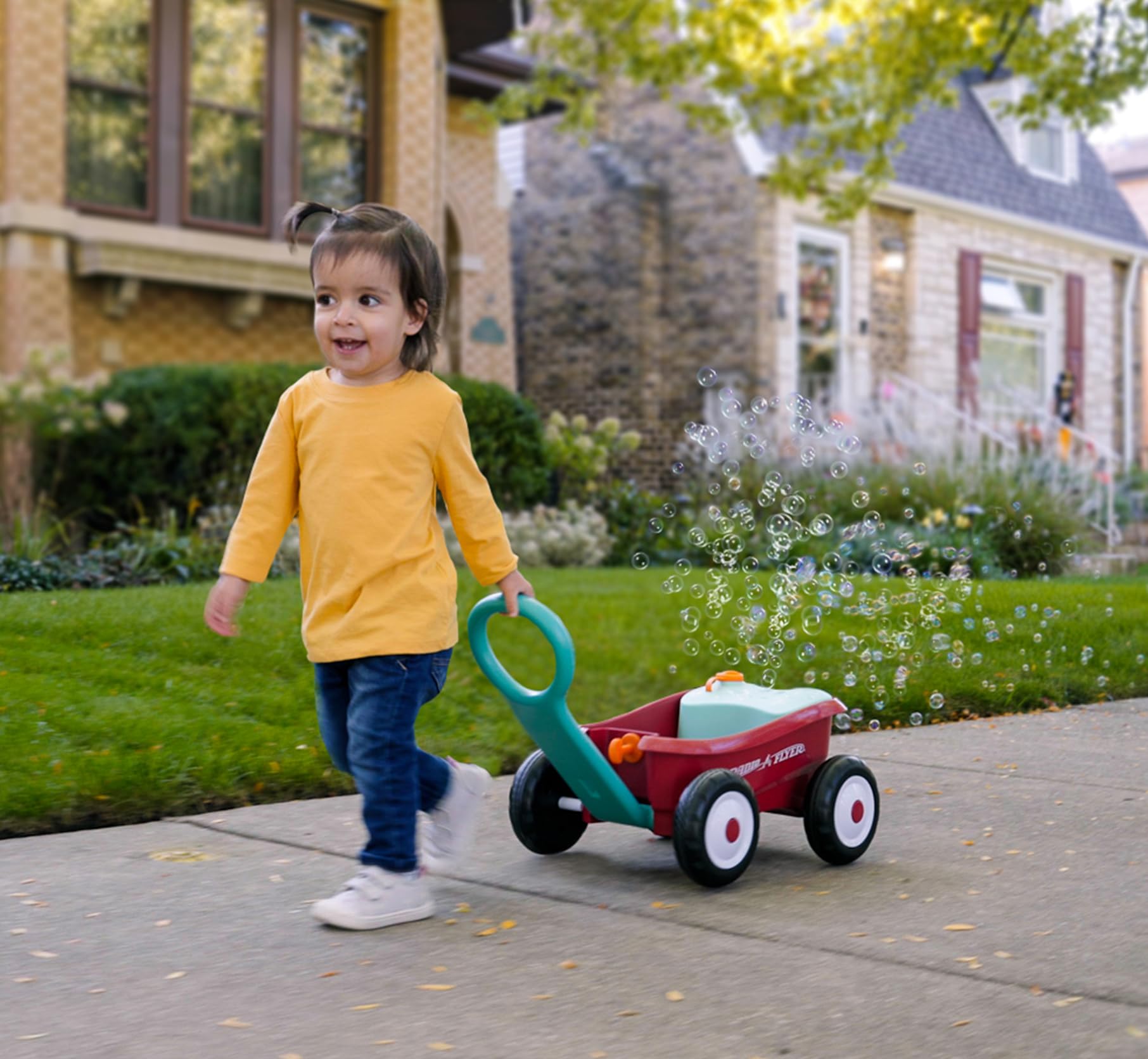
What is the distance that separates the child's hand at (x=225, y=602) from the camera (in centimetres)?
319

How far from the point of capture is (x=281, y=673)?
5805 mm

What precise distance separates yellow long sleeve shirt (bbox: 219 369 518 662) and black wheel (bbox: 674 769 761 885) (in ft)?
2.20

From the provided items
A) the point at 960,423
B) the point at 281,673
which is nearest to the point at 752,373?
the point at 960,423

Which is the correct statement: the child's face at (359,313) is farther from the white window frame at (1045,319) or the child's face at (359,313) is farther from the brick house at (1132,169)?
the brick house at (1132,169)

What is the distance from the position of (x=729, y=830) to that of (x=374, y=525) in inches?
43.0

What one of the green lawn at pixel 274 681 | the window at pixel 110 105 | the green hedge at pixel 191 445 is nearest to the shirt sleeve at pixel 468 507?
the green lawn at pixel 274 681

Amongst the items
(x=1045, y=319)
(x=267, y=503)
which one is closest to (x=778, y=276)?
(x=1045, y=319)

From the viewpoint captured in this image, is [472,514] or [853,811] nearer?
[472,514]

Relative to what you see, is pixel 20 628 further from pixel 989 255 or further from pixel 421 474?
pixel 989 255

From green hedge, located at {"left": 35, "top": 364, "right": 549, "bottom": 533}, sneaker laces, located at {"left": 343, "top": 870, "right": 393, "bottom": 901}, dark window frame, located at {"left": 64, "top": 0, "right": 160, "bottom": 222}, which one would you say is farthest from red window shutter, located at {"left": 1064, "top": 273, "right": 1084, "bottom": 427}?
sneaker laces, located at {"left": 343, "top": 870, "right": 393, "bottom": 901}

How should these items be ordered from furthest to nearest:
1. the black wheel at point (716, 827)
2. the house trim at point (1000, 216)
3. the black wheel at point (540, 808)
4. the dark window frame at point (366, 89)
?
1. the house trim at point (1000, 216)
2. the dark window frame at point (366, 89)
3. the black wheel at point (540, 808)
4. the black wheel at point (716, 827)

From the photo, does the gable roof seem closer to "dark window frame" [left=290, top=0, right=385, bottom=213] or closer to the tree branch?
the tree branch

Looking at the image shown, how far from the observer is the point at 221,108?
12547 millimetres

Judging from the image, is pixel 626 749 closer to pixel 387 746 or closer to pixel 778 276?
pixel 387 746
